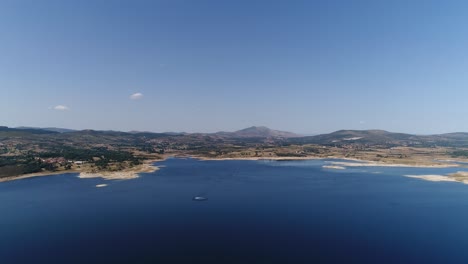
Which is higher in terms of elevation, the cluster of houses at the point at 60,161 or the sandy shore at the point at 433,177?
the cluster of houses at the point at 60,161

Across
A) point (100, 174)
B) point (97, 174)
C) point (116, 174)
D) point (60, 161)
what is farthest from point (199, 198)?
point (60, 161)

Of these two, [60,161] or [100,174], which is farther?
[60,161]

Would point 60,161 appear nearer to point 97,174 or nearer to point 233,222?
point 97,174

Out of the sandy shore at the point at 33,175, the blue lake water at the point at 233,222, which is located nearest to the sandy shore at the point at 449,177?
the blue lake water at the point at 233,222

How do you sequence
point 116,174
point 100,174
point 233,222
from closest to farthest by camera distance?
point 233,222 < point 100,174 < point 116,174

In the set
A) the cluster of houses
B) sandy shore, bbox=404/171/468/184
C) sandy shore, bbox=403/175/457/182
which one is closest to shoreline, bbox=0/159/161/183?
the cluster of houses

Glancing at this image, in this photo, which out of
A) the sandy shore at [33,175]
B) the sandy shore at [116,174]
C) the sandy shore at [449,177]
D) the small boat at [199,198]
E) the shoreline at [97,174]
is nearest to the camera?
the small boat at [199,198]

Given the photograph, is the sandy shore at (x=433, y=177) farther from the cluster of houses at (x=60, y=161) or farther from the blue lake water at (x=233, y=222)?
the cluster of houses at (x=60, y=161)

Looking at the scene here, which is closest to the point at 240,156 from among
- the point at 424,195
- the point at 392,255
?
the point at 424,195
